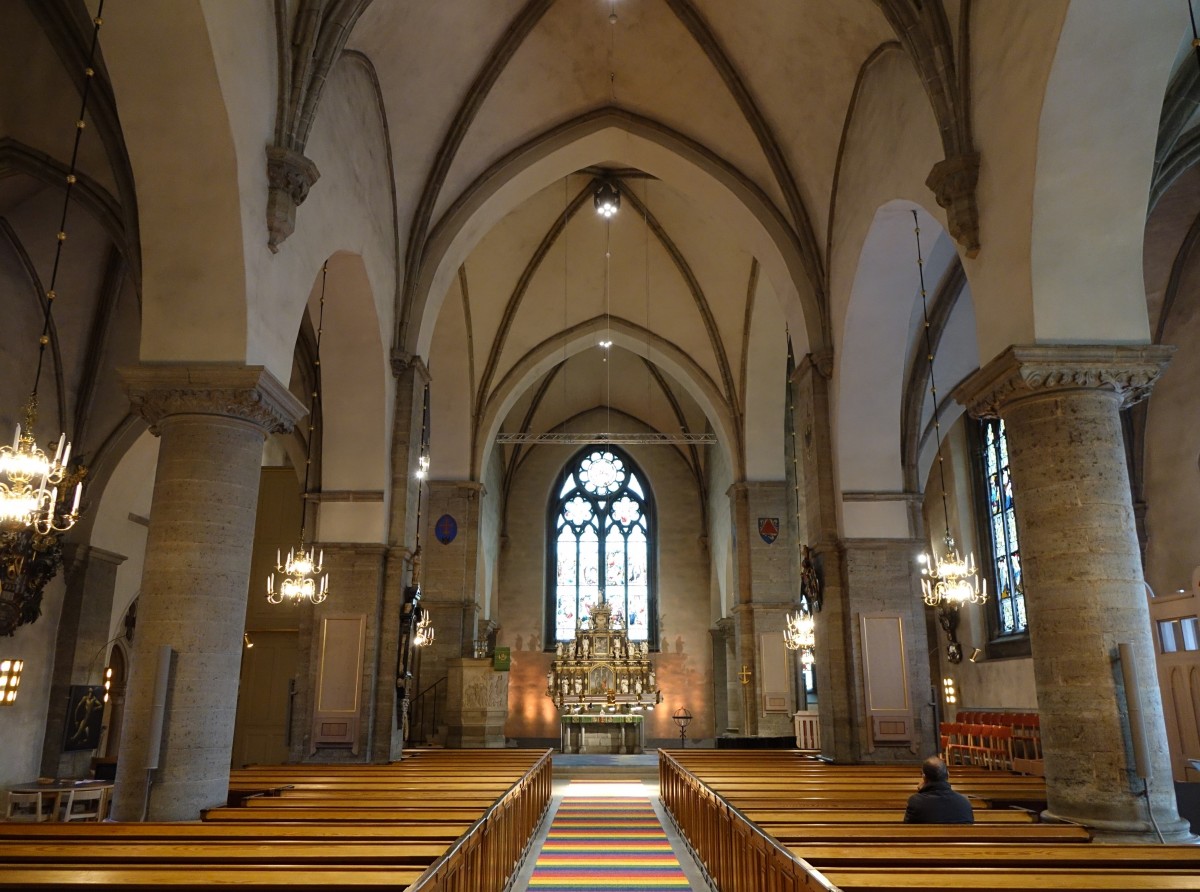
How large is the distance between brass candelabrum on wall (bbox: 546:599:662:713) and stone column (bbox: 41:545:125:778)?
35.2 ft

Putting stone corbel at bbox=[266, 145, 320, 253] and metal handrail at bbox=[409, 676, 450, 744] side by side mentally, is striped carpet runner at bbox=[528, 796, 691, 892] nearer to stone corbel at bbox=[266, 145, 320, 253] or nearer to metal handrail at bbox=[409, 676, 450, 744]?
stone corbel at bbox=[266, 145, 320, 253]

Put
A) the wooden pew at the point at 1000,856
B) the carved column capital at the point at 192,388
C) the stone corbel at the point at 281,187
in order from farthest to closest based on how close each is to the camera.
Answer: the stone corbel at the point at 281,187
the carved column capital at the point at 192,388
the wooden pew at the point at 1000,856

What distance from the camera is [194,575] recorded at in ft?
26.6

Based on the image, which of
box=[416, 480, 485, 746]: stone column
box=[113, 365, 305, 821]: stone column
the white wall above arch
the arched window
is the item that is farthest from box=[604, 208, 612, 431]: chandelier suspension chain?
the white wall above arch

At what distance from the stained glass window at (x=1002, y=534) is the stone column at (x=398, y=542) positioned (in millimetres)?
12981

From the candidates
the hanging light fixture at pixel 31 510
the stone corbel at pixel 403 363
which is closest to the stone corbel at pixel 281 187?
the hanging light fixture at pixel 31 510

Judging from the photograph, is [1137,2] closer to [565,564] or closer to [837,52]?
[837,52]

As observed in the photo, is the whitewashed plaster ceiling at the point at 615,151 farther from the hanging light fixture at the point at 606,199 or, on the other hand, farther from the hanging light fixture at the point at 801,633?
the hanging light fixture at the point at 801,633

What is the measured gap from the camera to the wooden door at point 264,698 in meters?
20.7

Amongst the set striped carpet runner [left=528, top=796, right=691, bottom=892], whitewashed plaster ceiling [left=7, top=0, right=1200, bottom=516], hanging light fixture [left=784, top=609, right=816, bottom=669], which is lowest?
striped carpet runner [left=528, top=796, right=691, bottom=892]

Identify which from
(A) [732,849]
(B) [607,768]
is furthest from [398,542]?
(A) [732,849]

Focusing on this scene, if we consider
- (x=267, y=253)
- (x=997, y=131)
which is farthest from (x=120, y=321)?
(x=997, y=131)

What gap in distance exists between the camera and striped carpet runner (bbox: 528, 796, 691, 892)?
735cm

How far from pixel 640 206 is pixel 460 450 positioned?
6.78 metres
